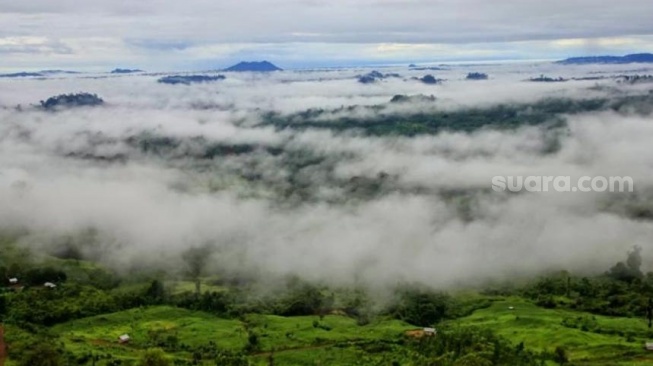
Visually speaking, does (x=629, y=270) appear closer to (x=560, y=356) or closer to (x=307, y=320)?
(x=560, y=356)

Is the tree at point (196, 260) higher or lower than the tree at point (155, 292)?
lower

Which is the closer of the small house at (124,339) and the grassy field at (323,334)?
the grassy field at (323,334)

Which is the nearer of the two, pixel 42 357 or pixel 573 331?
pixel 42 357

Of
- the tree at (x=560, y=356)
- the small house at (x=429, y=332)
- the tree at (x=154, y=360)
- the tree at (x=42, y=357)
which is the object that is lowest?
the small house at (x=429, y=332)

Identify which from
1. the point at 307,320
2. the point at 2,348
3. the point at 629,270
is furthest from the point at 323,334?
the point at 629,270

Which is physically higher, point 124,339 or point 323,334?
point 124,339

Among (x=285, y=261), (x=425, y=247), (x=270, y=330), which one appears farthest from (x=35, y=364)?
(x=425, y=247)

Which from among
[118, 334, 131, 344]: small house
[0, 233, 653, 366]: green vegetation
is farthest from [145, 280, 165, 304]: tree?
[118, 334, 131, 344]: small house

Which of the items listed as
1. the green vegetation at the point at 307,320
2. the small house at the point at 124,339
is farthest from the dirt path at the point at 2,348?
→ the small house at the point at 124,339

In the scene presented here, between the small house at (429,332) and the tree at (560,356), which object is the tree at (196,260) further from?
the tree at (560,356)
